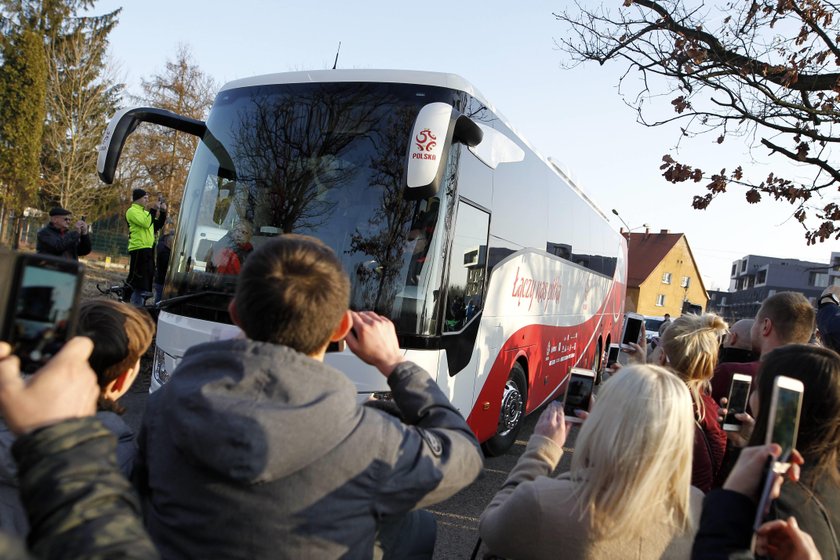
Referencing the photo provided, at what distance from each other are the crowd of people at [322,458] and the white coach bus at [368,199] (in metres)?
2.67

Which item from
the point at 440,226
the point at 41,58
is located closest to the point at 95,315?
the point at 440,226

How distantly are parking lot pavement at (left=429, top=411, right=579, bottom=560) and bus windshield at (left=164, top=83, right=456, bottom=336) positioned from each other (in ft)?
5.33

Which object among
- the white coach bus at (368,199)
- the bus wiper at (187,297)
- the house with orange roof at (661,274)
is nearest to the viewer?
the white coach bus at (368,199)

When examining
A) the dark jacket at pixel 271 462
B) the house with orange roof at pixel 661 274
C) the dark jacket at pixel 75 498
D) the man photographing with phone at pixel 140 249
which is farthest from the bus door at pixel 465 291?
the house with orange roof at pixel 661 274

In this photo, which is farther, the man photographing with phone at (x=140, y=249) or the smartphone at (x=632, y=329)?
the man photographing with phone at (x=140, y=249)

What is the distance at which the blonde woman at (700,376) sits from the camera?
3.08m

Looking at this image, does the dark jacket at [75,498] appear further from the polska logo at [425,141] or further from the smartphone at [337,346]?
the polska logo at [425,141]

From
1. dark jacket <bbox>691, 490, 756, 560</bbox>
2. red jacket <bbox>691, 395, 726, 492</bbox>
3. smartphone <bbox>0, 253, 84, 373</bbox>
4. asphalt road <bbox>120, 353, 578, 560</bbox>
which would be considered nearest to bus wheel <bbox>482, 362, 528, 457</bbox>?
asphalt road <bbox>120, 353, 578, 560</bbox>

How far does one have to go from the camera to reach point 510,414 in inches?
289

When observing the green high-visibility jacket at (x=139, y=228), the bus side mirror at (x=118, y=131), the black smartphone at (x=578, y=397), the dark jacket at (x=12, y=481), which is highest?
the bus side mirror at (x=118, y=131)

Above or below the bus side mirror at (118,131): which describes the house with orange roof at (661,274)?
above

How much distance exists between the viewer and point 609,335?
16.1m

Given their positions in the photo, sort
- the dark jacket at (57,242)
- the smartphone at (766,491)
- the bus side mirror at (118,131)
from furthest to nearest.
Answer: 1. the dark jacket at (57,242)
2. the bus side mirror at (118,131)
3. the smartphone at (766,491)

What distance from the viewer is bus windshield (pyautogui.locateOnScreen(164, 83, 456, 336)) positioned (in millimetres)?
5023
